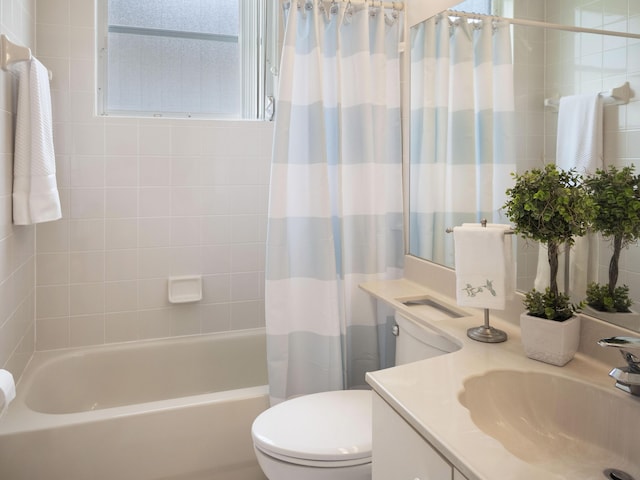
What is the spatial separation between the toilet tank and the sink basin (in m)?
0.34

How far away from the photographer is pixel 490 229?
47.0 inches

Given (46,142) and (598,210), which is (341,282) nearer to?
(598,210)

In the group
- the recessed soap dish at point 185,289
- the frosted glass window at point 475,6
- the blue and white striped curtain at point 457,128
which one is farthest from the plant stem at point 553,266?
the recessed soap dish at point 185,289

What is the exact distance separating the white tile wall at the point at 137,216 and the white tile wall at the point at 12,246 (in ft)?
0.47

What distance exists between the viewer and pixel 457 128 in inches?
65.8

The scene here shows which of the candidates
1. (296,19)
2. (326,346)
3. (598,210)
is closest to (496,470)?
(598,210)

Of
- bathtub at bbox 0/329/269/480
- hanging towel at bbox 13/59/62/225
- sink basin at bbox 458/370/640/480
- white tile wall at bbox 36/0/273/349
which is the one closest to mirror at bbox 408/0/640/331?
sink basin at bbox 458/370/640/480

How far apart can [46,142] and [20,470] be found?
1.17m

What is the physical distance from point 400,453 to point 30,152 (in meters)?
1.66

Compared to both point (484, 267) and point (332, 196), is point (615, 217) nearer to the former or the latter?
point (484, 267)

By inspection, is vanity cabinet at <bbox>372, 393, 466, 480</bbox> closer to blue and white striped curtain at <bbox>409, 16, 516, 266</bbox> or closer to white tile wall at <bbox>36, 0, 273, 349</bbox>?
blue and white striped curtain at <bbox>409, 16, 516, 266</bbox>

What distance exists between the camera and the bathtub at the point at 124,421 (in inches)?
59.9

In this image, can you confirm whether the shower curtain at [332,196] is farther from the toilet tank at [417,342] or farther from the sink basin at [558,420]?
the sink basin at [558,420]

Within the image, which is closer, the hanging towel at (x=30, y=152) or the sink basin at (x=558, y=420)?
the sink basin at (x=558, y=420)
